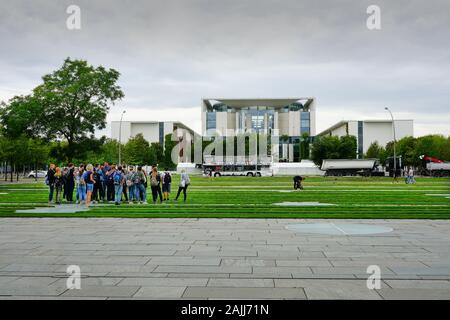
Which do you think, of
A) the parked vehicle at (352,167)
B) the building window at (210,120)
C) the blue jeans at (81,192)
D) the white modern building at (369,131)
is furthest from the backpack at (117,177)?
the white modern building at (369,131)

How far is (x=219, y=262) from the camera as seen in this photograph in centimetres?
762

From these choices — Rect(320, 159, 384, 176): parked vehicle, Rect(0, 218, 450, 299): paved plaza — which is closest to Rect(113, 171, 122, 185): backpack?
Rect(0, 218, 450, 299): paved plaza

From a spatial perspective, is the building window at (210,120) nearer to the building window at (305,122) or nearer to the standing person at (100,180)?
the building window at (305,122)

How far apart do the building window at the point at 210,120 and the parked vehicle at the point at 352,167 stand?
67.3 m

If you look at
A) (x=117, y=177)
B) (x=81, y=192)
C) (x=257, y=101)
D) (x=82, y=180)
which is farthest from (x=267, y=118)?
(x=82, y=180)

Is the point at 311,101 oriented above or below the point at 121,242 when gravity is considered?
above

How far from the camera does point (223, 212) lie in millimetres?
16609

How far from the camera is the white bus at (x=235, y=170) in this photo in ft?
263

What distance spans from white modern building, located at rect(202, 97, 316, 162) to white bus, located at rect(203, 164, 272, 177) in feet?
165

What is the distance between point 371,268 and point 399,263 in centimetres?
76

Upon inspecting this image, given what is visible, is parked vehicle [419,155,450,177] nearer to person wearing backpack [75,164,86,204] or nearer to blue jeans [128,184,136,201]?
blue jeans [128,184,136,201]
